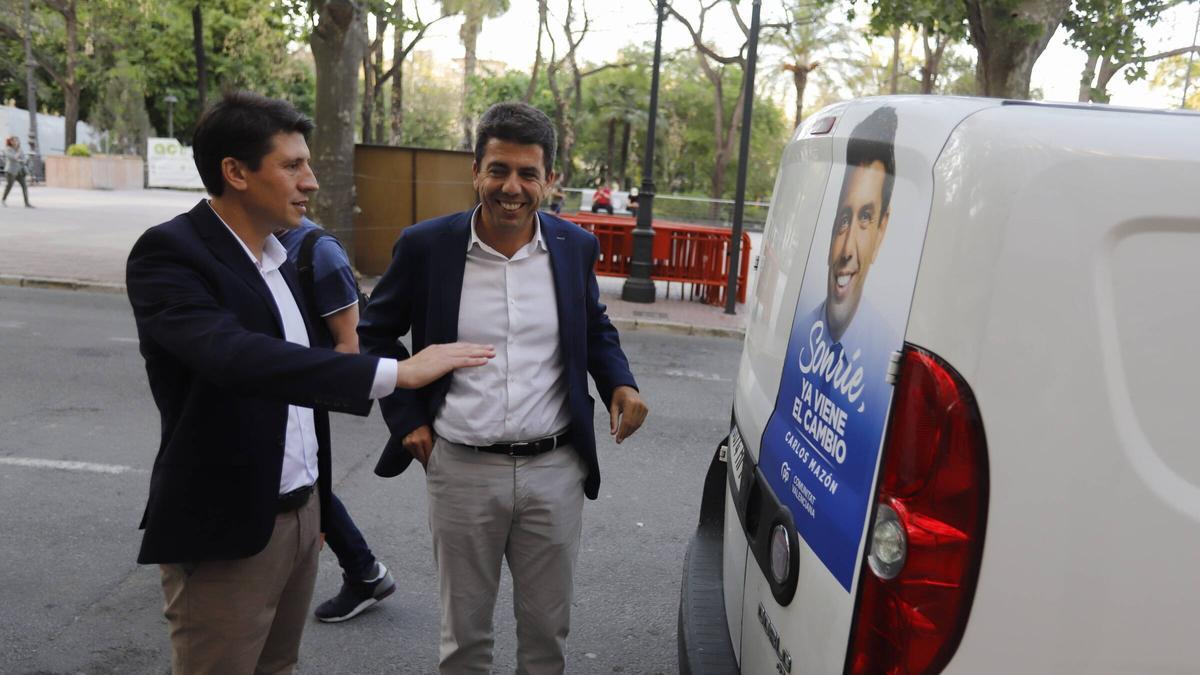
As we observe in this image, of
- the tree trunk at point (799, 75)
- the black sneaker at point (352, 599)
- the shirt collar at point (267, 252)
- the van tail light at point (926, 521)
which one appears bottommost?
the black sneaker at point (352, 599)

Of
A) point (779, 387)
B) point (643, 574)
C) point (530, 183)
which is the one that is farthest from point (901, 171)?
point (643, 574)

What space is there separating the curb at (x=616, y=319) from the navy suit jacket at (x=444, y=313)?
889cm

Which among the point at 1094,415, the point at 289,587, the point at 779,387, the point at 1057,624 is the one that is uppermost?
the point at 1094,415

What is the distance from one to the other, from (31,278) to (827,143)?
40.4 feet

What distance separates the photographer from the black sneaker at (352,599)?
12.5 ft

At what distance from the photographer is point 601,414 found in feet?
24.1

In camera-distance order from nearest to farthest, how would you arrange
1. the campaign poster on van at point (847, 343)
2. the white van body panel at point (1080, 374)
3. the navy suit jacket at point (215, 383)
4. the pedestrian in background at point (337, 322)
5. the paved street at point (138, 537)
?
1. the white van body panel at point (1080, 374)
2. the campaign poster on van at point (847, 343)
3. the navy suit jacket at point (215, 383)
4. the pedestrian in background at point (337, 322)
5. the paved street at point (138, 537)

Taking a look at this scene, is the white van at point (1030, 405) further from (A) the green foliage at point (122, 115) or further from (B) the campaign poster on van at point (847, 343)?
(A) the green foliage at point (122, 115)

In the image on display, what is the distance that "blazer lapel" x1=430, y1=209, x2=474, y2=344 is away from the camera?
2535mm

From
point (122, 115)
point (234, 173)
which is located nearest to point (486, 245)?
point (234, 173)

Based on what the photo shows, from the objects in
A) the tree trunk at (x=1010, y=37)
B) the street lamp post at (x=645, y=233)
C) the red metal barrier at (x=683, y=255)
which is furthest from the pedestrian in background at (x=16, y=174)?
the tree trunk at (x=1010, y=37)

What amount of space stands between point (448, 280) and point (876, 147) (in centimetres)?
115

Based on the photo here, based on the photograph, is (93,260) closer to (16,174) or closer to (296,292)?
(16,174)

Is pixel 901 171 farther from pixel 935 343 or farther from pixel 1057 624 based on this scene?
pixel 1057 624
